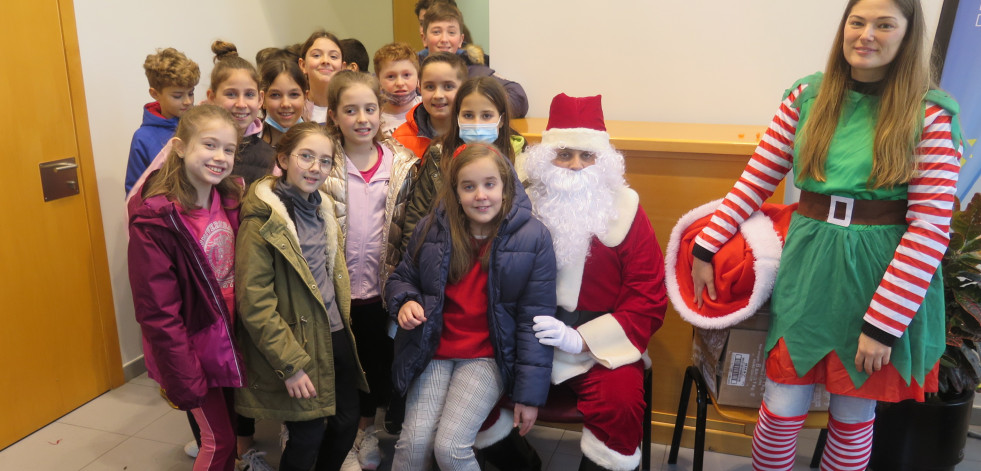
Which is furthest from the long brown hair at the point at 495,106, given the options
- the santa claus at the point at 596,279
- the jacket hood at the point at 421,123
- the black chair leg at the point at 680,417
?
the black chair leg at the point at 680,417

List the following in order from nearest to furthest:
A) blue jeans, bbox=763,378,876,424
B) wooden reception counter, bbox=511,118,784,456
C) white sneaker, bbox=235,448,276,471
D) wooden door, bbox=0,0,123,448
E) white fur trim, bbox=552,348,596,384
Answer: blue jeans, bbox=763,378,876,424 < white fur trim, bbox=552,348,596,384 < wooden reception counter, bbox=511,118,784,456 < white sneaker, bbox=235,448,276,471 < wooden door, bbox=0,0,123,448

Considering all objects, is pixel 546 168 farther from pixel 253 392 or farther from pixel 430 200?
pixel 253 392

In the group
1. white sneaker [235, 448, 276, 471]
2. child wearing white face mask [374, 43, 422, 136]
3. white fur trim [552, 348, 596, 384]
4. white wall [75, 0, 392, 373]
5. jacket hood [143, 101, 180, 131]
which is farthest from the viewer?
white wall [75, 0, 392, 373]

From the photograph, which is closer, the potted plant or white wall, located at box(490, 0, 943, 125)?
the potted plant

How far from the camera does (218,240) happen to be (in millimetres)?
2197

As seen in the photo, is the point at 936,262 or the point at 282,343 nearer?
the point at 936,262

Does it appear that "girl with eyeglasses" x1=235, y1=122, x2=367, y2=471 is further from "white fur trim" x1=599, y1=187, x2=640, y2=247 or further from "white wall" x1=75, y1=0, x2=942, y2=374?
"white wall" x1=75, y1=0, x2=942, y2=374

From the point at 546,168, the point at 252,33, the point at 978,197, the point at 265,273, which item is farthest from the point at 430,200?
the point at 252,33

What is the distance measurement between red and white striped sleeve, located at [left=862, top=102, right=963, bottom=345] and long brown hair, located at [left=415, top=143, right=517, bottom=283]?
1107mm

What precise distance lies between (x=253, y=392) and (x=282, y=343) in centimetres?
26

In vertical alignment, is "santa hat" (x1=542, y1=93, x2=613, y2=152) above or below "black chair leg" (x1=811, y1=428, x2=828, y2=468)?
above

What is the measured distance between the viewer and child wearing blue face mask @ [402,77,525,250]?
7.73 feet

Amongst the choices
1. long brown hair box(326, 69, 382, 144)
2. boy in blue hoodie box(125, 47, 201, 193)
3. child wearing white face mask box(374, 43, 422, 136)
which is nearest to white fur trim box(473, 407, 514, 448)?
long brown hair box(326, 69, 382, 144)

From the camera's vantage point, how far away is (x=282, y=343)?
2.10 m
